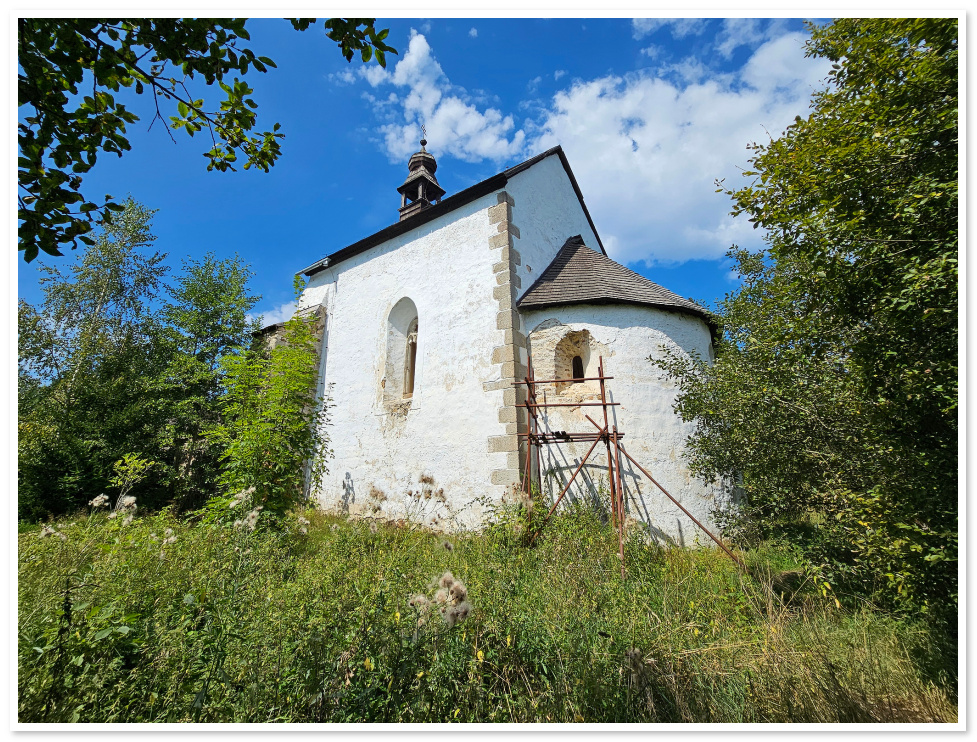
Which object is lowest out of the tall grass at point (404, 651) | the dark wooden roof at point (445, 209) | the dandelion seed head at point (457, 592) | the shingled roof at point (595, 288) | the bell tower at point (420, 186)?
the tall grass at point (404, 651)

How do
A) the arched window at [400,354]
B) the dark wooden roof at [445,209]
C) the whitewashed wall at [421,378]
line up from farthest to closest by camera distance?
the arched window at [400,354] → the dark wooden roof at [445,209] → the whitewashed wall at [421,378]

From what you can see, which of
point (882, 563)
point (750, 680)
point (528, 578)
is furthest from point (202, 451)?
point (882, 563)

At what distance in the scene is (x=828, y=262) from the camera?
8.95 ft

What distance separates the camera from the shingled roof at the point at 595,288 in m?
7.31

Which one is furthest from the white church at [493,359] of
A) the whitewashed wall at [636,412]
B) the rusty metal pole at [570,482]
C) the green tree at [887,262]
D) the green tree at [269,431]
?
the green tree at [887,262]

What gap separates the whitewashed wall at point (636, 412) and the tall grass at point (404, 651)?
2635mm

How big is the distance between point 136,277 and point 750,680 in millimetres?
18433

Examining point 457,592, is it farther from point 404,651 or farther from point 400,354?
point 400,354

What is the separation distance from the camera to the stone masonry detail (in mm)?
6781

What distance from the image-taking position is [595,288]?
24.8 ft

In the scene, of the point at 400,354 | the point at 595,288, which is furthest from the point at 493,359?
the point at 400,354

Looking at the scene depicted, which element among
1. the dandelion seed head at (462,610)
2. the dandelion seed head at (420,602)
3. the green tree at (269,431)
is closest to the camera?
the dandelion seed head at (462,610)

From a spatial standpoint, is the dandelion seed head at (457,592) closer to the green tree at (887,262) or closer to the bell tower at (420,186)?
the green tree at (887,262)
